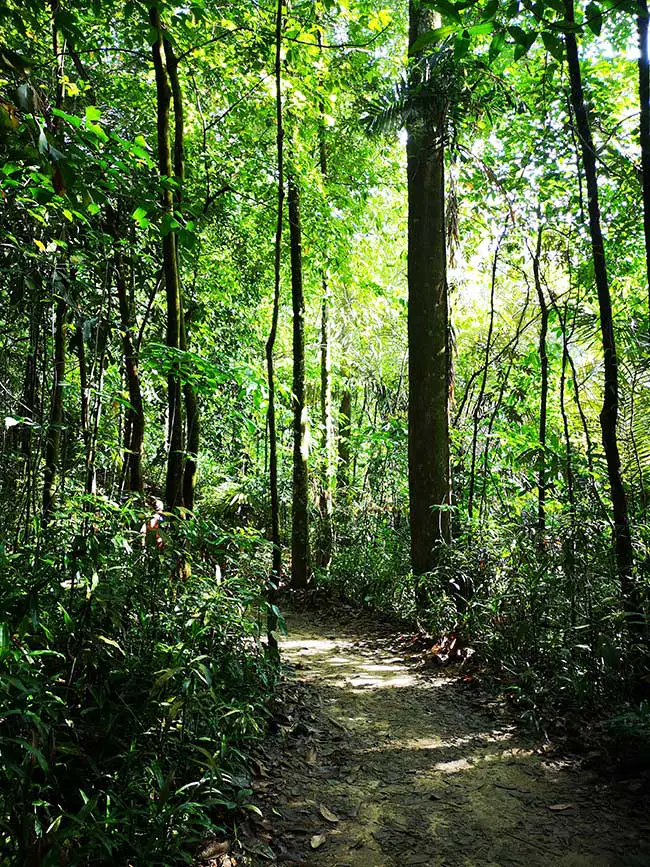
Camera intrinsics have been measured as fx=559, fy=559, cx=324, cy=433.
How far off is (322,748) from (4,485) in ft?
11.4

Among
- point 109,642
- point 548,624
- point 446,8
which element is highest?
point 446,8

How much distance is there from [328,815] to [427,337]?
527 cm

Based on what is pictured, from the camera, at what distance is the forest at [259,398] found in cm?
249

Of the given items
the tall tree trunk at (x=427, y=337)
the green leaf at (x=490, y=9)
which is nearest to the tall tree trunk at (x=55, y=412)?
the green leaf at (x=490, y=9)

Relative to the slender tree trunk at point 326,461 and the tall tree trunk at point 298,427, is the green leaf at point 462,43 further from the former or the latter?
the slender tree trunk at point 326,461

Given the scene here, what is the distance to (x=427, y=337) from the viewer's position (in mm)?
6969

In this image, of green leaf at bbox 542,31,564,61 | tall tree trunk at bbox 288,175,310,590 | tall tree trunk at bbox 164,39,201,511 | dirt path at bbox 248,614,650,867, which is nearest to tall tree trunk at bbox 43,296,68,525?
tall tree trunk at bbox 164,39,201,511

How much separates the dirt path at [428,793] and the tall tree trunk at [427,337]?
2.30 meters

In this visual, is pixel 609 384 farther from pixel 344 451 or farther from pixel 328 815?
pixel 344 451

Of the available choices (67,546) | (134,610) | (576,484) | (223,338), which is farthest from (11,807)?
(223,338)

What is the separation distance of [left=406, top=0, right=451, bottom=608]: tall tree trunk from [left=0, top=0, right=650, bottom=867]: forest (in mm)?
35

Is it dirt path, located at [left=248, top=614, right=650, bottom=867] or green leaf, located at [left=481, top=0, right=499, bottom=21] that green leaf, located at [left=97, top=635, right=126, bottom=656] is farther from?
green leaf, located at [left=481, top=0, right=499, bottom=21]

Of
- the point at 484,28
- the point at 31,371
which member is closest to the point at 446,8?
the point at 484,28

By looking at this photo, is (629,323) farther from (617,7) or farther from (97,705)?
(97,705)
